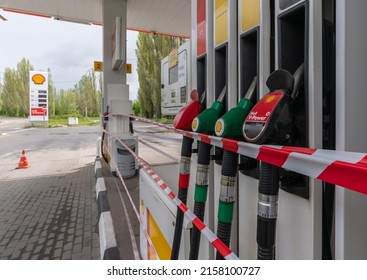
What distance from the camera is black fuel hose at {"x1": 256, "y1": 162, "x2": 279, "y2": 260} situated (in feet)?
2.64

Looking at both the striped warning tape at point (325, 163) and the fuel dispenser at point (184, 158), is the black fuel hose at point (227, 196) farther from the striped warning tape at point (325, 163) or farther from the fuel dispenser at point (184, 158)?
the fuel dispenser at point (184, 158)

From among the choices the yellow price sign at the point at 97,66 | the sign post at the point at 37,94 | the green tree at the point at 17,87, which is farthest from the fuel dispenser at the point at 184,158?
the green tree at the point at 17,87

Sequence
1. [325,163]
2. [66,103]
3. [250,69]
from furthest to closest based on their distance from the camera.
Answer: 1. [66,103]
2. [250,69]
3. [325,163]

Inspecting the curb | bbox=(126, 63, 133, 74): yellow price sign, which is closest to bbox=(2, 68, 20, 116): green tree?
bbox=(126, 63, 133, 74): yellow price sign

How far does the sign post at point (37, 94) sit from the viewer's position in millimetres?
21578

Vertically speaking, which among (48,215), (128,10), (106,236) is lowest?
(48,215)

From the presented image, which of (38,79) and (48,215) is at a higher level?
(38,79)

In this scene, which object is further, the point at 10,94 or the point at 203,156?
the point at 10,94

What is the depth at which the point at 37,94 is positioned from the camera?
2178cm

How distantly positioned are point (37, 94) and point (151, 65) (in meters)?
11.0

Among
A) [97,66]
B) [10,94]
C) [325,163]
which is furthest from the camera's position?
[10,94]

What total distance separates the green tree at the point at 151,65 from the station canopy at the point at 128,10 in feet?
12.9

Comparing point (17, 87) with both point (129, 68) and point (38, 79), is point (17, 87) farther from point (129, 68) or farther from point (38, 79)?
point (129, 68)

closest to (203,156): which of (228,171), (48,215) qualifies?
(228,171)
